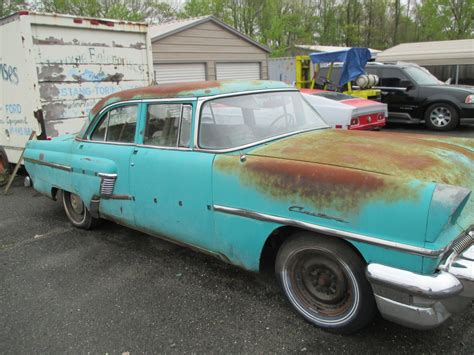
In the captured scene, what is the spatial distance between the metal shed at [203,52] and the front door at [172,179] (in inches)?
384

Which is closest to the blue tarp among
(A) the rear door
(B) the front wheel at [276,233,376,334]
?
(A) the rear door

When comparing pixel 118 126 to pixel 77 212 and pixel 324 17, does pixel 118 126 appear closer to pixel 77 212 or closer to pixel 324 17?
pixel 77 212

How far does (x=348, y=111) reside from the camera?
8.17 meters

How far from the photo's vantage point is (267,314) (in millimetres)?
2926

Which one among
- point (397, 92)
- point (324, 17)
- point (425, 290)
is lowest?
point (425, 290)

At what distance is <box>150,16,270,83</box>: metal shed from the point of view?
42.8 ft

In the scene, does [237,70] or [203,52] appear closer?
[203,52]

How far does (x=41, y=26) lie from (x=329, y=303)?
5.66 metres

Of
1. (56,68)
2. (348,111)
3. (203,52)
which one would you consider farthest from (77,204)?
(203,52)

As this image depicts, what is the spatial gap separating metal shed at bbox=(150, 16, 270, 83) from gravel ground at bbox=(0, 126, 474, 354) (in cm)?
969

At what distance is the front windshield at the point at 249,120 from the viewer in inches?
127

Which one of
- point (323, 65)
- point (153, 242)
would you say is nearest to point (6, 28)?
point (153, 242)

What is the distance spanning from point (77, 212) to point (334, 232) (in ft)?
11.5

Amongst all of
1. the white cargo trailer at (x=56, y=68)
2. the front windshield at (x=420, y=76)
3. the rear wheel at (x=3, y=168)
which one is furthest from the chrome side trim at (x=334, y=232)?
the front windshield at (x=420, y=76)
